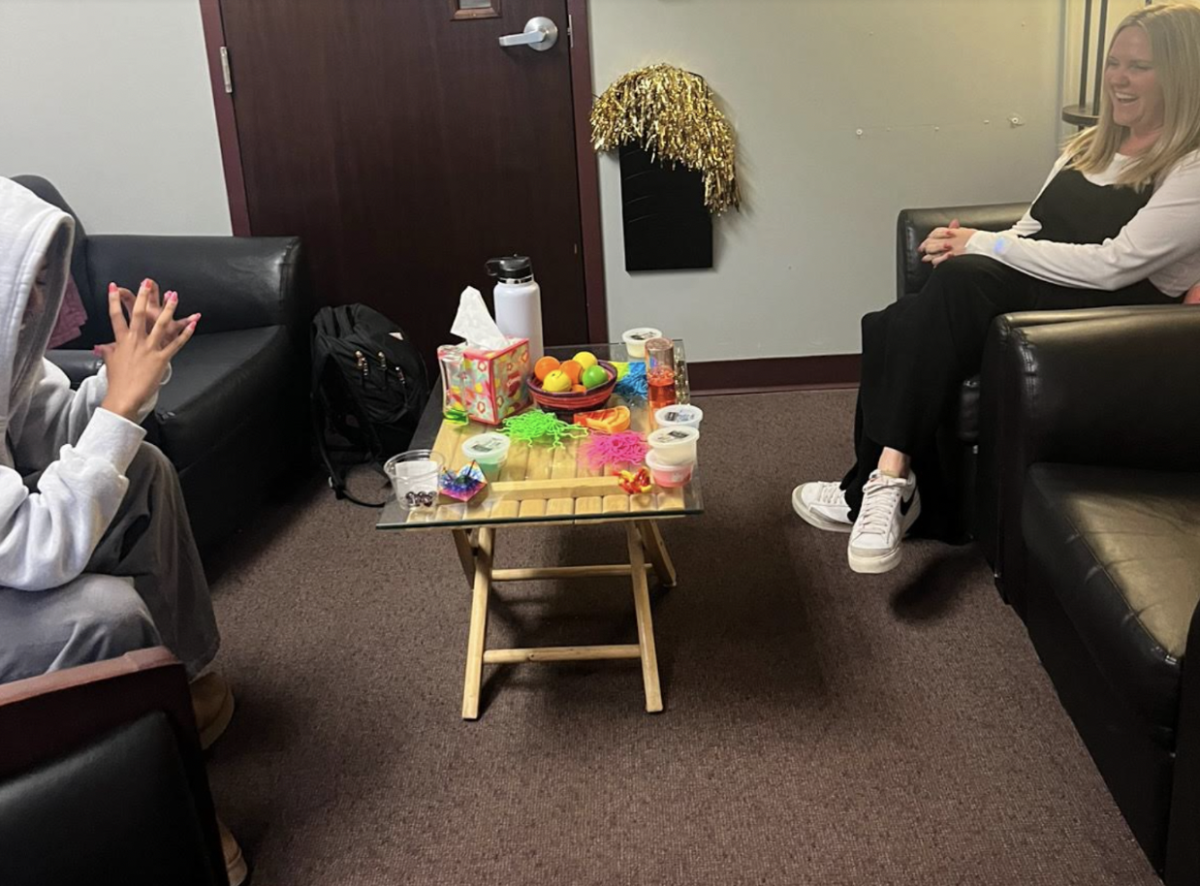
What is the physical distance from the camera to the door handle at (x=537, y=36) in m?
3.20

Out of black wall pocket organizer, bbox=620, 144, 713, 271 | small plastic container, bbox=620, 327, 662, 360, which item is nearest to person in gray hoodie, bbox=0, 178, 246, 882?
small plastic container, bbox=620, 327, 662, 360

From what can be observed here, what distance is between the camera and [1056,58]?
3.25m

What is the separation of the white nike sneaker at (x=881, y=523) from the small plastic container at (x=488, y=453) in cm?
73

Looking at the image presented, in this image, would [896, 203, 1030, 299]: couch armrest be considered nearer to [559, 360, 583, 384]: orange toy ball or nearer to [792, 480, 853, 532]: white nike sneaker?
[792, 480, 853, 532]: white nike sneaker

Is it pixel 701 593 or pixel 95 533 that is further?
pixel 701 593

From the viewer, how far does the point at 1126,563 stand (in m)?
1.59

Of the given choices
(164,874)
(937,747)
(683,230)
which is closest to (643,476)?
(937,747)

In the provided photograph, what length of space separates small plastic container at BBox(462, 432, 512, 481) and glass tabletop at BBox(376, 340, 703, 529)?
0.6 inches

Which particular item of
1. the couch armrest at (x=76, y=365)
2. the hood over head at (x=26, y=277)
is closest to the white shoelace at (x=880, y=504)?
the hood over head at (x=26, y=277)

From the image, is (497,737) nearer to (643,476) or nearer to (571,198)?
(643,476)

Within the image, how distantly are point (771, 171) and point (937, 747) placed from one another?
195 cm

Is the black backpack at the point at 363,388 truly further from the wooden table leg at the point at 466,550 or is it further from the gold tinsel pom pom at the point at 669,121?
the gold tinsel pom pom at the point at 669,121

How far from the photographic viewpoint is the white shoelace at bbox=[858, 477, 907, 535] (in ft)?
7.44

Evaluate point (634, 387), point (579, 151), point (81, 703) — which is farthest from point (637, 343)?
point (81, 703)
